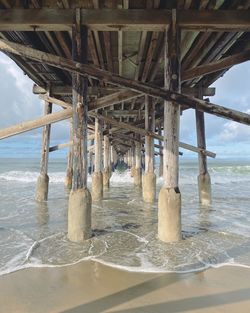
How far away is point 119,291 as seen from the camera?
11.1 ft

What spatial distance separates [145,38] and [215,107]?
7.91 feet

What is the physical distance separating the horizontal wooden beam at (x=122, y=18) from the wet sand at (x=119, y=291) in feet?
11.4

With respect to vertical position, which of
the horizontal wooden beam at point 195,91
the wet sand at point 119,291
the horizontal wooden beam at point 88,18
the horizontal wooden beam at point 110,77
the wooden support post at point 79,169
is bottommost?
the wet sand at point 119,291

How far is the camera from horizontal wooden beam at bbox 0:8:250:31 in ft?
16.2

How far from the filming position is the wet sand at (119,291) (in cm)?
305

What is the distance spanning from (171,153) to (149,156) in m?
4.83

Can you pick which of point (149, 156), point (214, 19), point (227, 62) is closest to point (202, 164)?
point (149, 156)

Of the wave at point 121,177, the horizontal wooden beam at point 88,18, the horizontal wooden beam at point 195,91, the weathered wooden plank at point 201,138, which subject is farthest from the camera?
the wave at point 121,177

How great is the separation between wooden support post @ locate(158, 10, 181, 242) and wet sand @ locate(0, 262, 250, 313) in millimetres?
1157

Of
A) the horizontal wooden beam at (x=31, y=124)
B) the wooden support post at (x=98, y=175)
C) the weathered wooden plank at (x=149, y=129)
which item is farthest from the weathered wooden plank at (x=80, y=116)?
the wooden support post at (x=98, y=175)

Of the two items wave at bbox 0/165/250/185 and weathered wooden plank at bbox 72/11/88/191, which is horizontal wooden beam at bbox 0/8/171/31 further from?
wave at bbox 0/165/250/185

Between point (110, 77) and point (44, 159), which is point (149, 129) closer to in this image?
point (44, 159)

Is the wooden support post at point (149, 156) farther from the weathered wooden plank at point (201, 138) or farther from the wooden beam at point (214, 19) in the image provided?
the wooden beam at point (214, 19)

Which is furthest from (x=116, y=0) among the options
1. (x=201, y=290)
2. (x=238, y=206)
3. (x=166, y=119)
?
(x=238, y=206)
